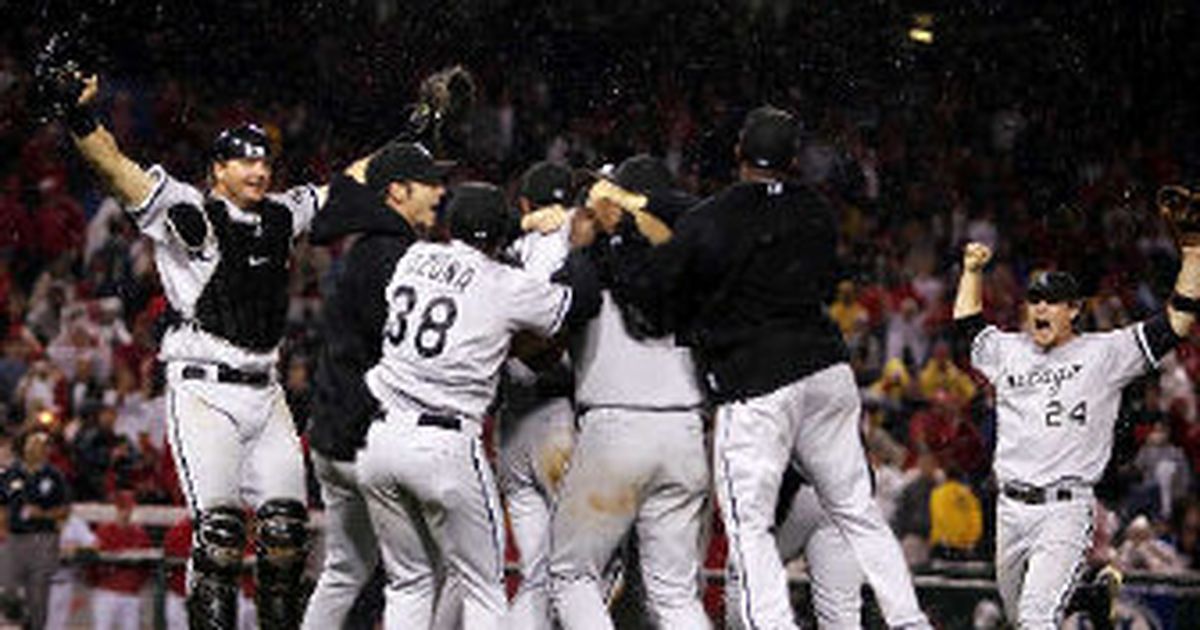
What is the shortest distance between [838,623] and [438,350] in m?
1.94

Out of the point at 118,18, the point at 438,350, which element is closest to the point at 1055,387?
the point at 438,350

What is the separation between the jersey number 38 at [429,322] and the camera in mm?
7777

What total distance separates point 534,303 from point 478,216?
0.36 meters

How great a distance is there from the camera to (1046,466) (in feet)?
30.7

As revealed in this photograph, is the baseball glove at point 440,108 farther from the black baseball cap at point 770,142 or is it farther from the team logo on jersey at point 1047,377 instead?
the team logo on jersey at point 1047,377

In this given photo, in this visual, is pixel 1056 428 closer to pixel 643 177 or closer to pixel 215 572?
pixel 643 177

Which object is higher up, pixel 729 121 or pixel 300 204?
pixel 729 121

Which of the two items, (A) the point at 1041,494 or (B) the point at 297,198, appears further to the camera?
(A) the point at 1041,494

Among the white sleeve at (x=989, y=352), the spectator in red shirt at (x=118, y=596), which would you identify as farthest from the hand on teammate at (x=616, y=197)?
the spectator in red shirt at (x=118, y=596)

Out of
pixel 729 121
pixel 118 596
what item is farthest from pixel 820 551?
pixel 729 121

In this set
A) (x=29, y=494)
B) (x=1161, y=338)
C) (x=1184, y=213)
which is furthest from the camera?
(x=29, y=494)

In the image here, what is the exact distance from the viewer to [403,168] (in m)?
8.25

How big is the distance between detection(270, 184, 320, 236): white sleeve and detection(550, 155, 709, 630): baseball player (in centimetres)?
121

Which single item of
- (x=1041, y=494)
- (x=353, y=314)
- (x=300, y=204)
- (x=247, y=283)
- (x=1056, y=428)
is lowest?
(x=1041, y=494)
